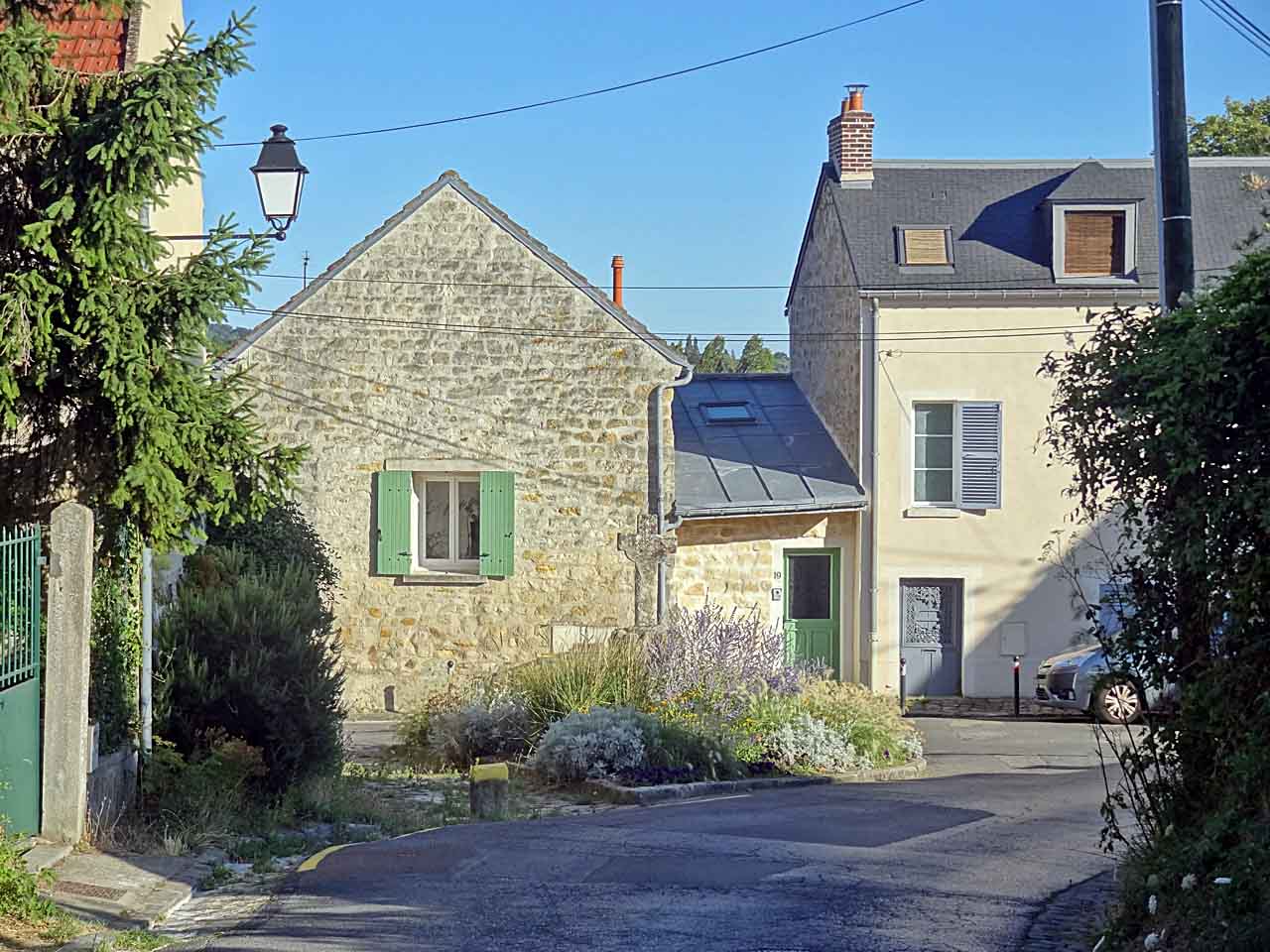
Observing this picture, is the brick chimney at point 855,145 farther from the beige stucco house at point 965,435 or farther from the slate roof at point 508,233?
the slate roof at point 508,233

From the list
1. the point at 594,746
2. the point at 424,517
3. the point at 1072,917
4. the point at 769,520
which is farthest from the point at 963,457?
the point at 1072,917

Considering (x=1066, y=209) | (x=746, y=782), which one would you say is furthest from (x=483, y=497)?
(x=1066, y=209)

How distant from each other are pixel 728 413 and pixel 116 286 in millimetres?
15790

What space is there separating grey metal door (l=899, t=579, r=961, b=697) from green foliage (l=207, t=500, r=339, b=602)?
31.3 ft

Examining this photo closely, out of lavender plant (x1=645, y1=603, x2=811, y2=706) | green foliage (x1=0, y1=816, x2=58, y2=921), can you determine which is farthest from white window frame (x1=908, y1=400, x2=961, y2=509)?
green foliage (x1=0, y1=816, x2=58, y2=921)

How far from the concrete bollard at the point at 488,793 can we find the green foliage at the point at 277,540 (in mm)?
3269

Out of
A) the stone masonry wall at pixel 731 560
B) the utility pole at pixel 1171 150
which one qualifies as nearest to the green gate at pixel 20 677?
the utility pole at pixel 1171 150

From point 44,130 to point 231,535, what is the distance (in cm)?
672

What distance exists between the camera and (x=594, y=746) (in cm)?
1358

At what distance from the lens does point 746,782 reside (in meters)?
13.8

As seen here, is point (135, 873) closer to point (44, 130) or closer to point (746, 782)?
point (44, 130)

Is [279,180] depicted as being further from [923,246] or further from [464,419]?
[923,246]

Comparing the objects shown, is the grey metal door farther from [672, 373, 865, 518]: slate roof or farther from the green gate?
the green gate

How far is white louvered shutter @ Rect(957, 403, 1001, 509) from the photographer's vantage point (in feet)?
72.5
